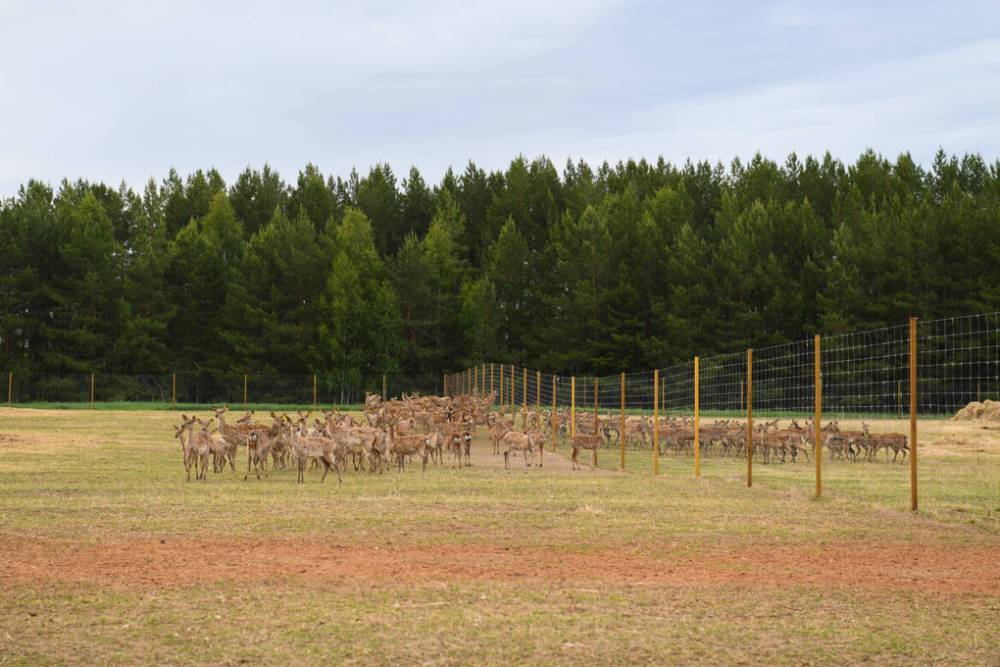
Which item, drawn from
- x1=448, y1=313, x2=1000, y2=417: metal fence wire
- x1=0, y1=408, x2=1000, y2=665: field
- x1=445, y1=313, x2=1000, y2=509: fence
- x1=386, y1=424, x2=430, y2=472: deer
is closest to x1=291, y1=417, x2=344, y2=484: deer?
x1=0, y1=408, x2=1000, y2=665: field

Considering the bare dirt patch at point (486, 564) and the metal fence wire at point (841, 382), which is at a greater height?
the metal fence wire at point (841, 382)

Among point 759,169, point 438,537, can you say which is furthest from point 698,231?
point 438,537

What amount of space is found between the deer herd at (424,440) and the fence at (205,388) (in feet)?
108

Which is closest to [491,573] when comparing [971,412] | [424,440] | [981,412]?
[424,440]

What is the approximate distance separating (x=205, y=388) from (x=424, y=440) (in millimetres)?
48759

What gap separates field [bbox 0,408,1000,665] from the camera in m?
7.73

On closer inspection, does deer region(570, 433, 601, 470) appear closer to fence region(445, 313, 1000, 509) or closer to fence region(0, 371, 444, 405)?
fence region(445, 313, 1000, 509)

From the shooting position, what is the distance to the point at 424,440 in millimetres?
23578

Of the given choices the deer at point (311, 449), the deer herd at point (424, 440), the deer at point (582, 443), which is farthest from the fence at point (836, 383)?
the deer at point (311, 449)

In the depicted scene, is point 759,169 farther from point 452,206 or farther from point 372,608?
point 372,608

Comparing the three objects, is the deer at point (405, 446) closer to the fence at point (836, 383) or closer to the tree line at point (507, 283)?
the fence at point (836, 383)

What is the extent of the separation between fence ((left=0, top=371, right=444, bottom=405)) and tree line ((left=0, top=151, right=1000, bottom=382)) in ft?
4.89

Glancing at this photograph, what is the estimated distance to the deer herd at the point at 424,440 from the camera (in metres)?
20.9

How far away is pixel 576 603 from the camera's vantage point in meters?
9.12
